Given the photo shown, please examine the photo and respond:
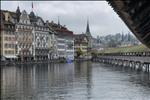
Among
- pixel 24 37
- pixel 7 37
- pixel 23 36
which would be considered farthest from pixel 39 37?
pixel 7 37

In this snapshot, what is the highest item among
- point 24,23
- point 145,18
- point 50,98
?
point 24,23

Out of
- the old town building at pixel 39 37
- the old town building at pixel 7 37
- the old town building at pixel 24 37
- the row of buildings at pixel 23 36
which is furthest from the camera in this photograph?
the old town building at pixel 39 37

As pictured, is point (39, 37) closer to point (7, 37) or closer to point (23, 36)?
point (23, 36)

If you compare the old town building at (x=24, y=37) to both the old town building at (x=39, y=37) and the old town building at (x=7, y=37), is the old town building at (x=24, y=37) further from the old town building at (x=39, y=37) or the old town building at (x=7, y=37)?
the old town building at (x=7, y=37)

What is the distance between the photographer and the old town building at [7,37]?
15088cm

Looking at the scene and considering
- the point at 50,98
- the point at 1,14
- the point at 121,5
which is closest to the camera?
the point at 121,5

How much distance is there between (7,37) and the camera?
154250mm

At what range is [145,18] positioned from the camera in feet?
39.5

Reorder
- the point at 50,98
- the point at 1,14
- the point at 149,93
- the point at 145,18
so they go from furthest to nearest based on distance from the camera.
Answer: the point at 1,14, the point at 149,93, the point at 50,98, the point at 145,18

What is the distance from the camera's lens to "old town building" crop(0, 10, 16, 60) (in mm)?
150875

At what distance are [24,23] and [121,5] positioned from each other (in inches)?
6229

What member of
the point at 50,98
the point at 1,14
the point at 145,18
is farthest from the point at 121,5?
the point at 1,14

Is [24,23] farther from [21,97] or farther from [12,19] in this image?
[21,97]

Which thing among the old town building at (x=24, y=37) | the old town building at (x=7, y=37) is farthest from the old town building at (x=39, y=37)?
the old town building at (x=7, y=37)
